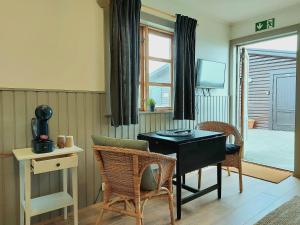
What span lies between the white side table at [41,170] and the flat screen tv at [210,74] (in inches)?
87.2

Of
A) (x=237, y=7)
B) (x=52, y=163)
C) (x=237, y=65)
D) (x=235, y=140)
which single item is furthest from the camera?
(x=237, y=65)

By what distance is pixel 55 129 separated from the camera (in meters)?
2.22

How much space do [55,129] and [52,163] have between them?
467mm

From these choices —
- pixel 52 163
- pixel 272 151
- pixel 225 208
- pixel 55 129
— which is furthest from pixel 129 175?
pixel 272 151

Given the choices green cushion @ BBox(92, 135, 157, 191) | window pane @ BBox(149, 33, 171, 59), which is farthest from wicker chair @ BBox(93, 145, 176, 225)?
window pane @ BBox(149, 33, 171, 59)

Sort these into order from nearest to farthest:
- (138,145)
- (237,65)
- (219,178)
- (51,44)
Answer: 1. (138,145)
2. (51,44)
3. (219,178)
4. (237,65)

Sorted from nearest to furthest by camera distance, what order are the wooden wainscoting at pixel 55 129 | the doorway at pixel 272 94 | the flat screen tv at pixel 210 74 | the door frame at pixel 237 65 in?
1. the wooden wainscoting at pixel 55 129
2. the door frame at pixel 237 65
3. the flat screen tv at pixel 210 74
4. the doorway at pixel 272 94

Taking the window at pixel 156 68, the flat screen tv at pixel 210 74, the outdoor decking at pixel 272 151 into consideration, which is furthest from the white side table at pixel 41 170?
the outdoor decking at pixel 272 151

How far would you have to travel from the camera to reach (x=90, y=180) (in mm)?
2486

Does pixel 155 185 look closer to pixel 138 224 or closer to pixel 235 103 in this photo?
pixel 138 224

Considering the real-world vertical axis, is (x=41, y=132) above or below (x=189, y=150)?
above

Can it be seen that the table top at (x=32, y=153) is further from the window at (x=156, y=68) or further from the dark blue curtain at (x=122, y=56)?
the window at (x=156, y=68)

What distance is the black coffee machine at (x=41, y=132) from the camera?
186cm

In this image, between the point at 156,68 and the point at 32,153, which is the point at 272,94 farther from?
the point at 32,153
